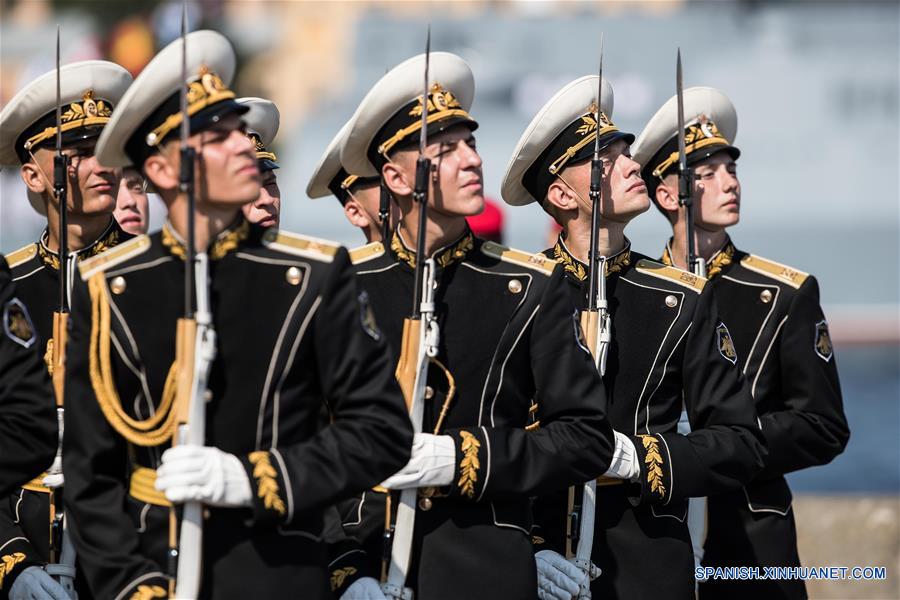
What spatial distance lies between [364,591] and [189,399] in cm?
81

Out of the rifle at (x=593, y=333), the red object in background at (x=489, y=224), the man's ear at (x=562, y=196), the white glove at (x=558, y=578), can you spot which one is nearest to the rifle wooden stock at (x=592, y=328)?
the rifle at (x=593, y=333)

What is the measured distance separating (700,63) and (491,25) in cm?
521

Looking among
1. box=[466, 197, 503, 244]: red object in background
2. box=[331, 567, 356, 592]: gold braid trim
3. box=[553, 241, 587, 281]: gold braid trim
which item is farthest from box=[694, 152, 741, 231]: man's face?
box=[331, 567, 356, 592]: gold braid trim

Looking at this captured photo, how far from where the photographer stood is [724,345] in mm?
5531

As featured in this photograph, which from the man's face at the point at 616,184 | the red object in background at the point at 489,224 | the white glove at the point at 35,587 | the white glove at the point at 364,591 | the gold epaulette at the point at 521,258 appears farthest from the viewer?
the red object in background at the point at 489,224

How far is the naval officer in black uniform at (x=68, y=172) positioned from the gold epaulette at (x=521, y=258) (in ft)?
4.72

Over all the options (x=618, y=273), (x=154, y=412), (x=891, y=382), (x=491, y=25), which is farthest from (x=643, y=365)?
(x=491, y=25)

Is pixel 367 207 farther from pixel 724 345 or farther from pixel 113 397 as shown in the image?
pixel 113 397

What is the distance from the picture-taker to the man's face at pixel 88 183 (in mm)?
5688

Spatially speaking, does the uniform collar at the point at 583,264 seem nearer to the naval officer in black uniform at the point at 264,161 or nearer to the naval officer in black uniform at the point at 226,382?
the naval officer in black uniform at the point at 264,161

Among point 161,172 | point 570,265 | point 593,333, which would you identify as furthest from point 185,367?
point 570,265

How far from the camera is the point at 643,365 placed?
214 inches

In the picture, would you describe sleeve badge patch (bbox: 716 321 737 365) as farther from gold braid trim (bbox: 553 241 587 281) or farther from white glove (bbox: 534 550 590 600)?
white glove (bbox: 534 550 590 600)

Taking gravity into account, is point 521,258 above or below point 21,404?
above
